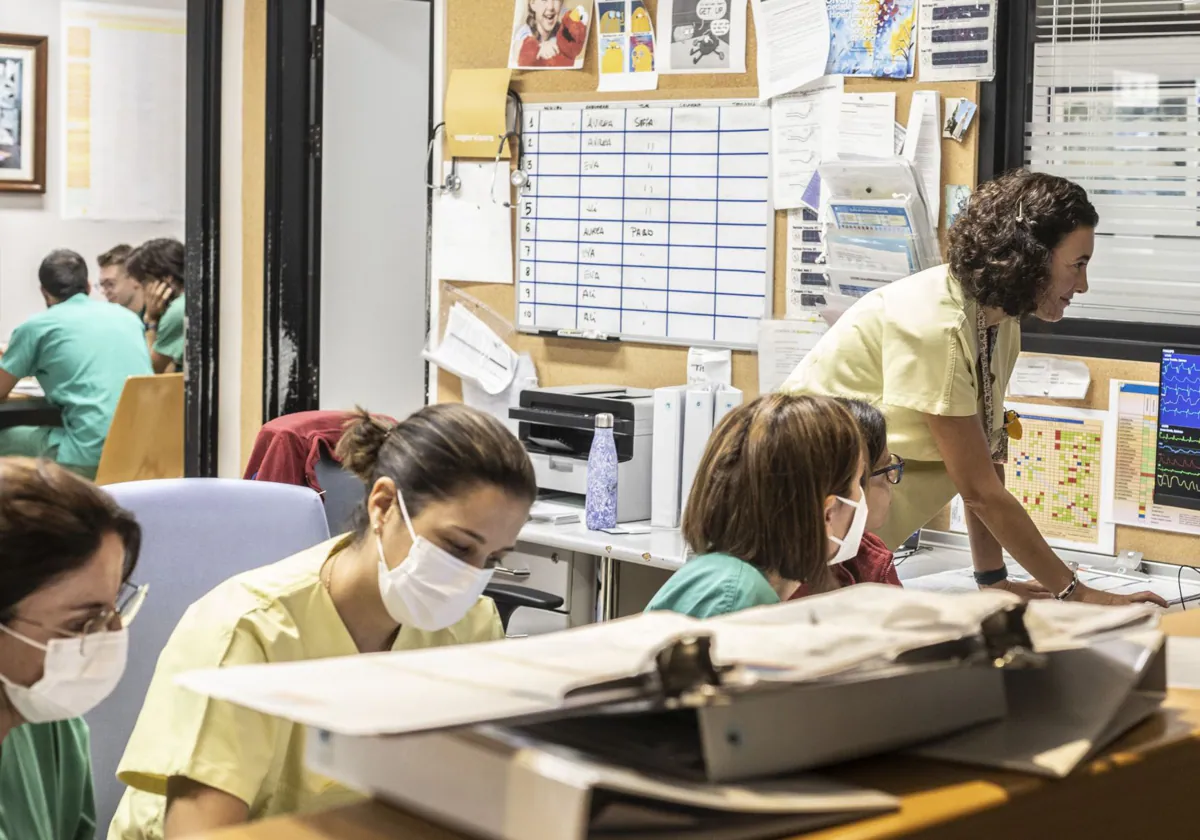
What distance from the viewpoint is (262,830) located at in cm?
54

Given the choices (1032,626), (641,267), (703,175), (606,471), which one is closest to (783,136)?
(703,175)

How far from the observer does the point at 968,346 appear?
2.44m

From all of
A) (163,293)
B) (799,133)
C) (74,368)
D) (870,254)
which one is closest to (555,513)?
(870,254)

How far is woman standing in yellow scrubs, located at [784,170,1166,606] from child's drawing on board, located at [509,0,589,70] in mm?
1467

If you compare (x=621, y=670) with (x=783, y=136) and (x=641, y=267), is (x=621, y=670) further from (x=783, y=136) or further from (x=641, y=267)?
(x=641, y=267)

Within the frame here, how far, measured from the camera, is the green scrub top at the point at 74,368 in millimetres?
5047

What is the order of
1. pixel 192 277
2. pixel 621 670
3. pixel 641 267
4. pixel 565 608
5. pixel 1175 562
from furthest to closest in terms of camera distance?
pixel 192 277 < pixel 641 267 < pixel 565 608 < pixel 1175 562 < pixel 621 670

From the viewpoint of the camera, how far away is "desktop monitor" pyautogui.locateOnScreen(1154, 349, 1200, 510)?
267cm

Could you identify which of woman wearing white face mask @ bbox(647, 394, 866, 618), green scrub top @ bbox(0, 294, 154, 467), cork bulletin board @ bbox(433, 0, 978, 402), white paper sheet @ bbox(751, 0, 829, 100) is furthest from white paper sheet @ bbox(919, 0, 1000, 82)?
green scrub top @ bbox(0, 294, 154, 467)

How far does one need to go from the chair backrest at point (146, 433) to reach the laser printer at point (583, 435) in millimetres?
1852

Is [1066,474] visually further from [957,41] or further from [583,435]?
[583,435]

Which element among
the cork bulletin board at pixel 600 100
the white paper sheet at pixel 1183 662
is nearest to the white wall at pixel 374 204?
the cork bulletin board at pixel 600 100

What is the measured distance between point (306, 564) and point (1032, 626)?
107 cm

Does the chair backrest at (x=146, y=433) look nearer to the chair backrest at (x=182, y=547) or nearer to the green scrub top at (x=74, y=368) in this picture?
the green scrub top at (x=74, y=368)
